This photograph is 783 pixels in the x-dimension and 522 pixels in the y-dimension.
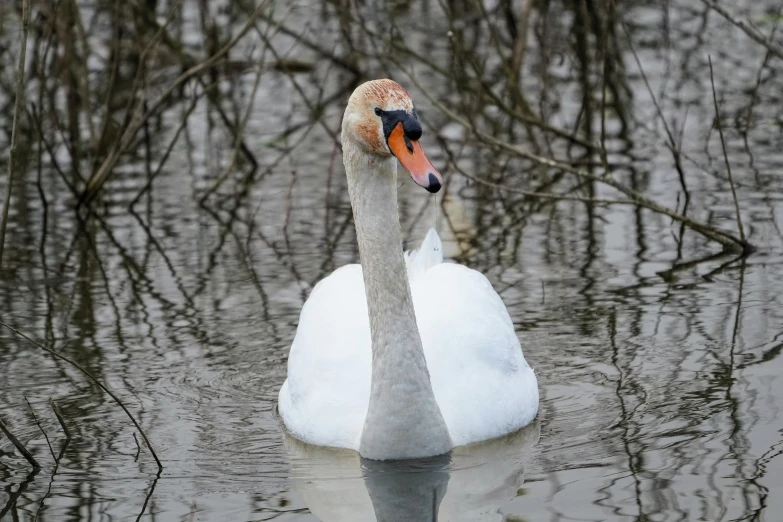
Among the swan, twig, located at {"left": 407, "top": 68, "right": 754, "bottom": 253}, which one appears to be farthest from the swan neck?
twig, located at {"left": 407, "top": 68, "right": 754, "bottom": 253}

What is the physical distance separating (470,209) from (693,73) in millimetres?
4682

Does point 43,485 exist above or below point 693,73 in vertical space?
below

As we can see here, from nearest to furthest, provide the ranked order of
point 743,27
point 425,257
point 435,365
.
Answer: point 435,365 < point 425,257 < point 743,27

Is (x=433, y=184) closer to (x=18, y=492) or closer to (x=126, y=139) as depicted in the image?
(x=18, y=492)

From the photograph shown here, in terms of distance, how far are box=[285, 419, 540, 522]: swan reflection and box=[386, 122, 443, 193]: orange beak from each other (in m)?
1.22

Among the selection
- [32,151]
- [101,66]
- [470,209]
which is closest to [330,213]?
[470,209]

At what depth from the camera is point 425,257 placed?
23.8 feet

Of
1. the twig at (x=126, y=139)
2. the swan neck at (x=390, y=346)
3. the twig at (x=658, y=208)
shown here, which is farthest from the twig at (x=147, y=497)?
the twig at (x=126, y=139)

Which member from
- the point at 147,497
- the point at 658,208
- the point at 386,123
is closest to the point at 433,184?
the point at 386,123

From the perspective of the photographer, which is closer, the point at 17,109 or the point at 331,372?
the point at 17,109

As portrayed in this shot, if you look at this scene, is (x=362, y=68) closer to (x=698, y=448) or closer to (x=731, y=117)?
(x=731, y=117)

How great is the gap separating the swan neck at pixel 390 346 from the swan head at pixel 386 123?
Answer: 12 centimetres

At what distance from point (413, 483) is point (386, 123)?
1411 mm

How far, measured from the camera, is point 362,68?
14617 mm
